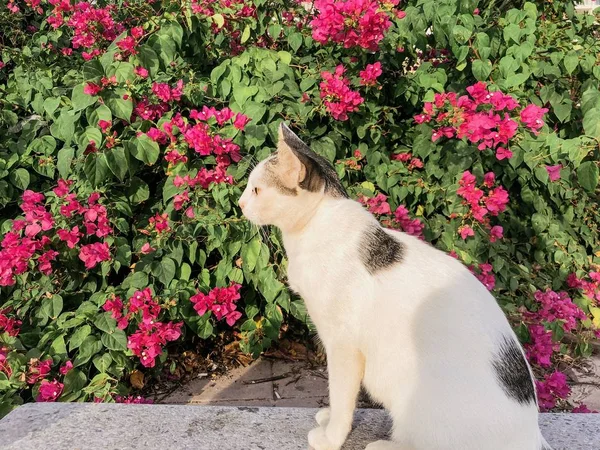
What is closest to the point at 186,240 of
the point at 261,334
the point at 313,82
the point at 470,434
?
the point at 261,334

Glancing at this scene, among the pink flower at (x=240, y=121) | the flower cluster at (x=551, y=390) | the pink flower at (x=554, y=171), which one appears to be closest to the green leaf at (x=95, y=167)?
the pink flower at (x=240, y=121)

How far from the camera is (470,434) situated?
131 cm

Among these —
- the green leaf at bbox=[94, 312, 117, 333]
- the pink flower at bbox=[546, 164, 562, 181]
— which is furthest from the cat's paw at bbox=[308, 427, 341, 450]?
the pink flower at bbox=[546, 164, 562, 181]

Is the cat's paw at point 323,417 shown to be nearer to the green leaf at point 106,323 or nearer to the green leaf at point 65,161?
the green leaf at point 106,323

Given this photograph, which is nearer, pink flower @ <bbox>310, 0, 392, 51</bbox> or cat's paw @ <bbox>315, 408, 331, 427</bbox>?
cat's paw @ <bbox>315, 408, 331, 427</bbox>

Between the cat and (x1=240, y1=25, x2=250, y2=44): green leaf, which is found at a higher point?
(x1=240, y1=25, x2=250, y2=44): green leaf

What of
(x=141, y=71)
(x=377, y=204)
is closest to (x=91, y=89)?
(x=141, y=71)

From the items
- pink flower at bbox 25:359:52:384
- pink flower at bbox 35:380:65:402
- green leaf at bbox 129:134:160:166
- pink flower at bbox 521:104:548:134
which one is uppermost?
pink flower at bbox 521:104:548:134

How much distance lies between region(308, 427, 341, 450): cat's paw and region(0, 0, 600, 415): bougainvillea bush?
89cm

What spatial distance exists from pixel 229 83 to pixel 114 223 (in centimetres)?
92

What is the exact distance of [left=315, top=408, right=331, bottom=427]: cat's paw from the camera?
178 centimetres

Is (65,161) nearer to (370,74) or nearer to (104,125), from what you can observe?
(104,125)

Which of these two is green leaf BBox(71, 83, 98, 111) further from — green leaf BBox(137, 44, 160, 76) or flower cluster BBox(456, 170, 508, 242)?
flower cluster BBox(456, 170, 508, 242)

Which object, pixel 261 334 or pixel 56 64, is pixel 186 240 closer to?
pixel 261 334
